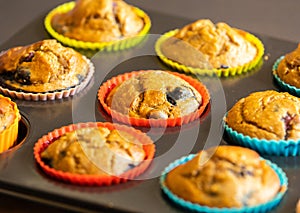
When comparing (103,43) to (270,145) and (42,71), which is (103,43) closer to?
(42,71)

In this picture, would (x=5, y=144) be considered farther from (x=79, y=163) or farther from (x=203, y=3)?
(x=203, y=3)

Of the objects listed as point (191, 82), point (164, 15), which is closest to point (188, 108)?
point (191, 82)

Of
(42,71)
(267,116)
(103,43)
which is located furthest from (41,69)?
(267,116)

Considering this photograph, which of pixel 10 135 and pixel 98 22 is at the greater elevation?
pixel 98 22

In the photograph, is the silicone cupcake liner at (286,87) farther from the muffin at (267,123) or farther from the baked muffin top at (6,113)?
the baked muffin top at (6,113)

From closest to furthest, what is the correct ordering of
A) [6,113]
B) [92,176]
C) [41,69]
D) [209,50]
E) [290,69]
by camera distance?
[92,176], [6,113], [41,69], [290,69], [209,50]

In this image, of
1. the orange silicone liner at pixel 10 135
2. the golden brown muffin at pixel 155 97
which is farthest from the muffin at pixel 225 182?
the orange silicone liner at pixel 10 135
